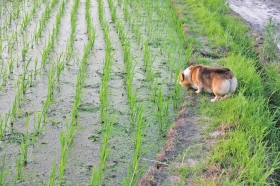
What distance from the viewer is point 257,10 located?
7.88 meters

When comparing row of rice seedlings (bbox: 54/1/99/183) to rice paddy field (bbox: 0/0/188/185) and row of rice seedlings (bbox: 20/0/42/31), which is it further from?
row of rice seedlings (bbox: 20/0/42/31)

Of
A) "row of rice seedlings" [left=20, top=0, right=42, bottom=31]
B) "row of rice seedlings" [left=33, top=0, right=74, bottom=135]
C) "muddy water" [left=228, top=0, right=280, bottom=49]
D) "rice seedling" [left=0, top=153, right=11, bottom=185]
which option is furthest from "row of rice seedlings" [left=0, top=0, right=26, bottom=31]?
"muddy water" [left=228, top=0, right=280, bottom=49]

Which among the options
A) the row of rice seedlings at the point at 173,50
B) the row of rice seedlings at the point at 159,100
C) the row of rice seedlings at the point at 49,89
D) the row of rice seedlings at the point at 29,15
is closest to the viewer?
the row of rice seedlings at the point at 49,89

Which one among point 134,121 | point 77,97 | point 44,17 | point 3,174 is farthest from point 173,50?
point 3,174

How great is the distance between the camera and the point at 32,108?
3111mm

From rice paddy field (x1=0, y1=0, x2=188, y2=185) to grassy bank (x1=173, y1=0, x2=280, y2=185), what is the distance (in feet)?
1.19

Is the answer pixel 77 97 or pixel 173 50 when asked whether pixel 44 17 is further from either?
pixel 77 97

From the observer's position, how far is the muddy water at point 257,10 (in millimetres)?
6989

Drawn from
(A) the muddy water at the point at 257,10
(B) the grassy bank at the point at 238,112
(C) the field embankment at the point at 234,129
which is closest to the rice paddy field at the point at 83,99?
(C) the field embankment at the point at 234,129

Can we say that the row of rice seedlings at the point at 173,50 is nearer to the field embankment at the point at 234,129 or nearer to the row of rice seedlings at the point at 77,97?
the field embankment at the point at 234,129

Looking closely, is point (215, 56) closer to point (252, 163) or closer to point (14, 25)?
point (252, 163)

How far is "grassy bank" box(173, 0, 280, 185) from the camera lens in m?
2.29

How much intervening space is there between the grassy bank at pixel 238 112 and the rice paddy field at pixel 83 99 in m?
0.36

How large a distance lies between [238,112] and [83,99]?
1.39 meters
